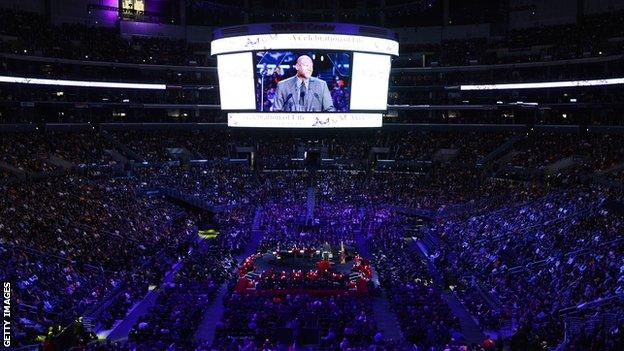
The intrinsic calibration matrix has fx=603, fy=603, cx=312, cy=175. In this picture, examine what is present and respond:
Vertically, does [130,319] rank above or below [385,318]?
above

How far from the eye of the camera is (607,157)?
38469mm

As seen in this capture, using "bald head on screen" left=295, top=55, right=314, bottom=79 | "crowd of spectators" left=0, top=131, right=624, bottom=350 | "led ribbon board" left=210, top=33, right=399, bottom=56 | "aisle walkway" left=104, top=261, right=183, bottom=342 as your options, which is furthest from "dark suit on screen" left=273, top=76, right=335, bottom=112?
"aisle walkway" left=104, top=261, right=183, bottom=342

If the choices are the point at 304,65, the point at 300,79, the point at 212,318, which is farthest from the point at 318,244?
the point at 304,65

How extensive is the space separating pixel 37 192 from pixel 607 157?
34178 millimetres

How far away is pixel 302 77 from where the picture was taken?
135ft

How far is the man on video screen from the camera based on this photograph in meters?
40.8

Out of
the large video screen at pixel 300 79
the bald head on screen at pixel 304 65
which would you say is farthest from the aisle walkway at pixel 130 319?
the bald head on screen at pixel 304 65

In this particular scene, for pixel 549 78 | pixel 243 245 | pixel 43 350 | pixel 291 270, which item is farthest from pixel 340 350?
pixel 549 78

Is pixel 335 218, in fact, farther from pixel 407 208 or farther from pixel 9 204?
pixel 9 204

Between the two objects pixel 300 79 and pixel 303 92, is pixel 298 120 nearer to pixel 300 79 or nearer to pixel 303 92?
pixel 303 92

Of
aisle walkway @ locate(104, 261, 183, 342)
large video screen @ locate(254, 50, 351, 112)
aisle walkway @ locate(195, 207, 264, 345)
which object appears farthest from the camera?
large video screen @ locate(254, 50, 351, 112)

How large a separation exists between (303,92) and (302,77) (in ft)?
3.33

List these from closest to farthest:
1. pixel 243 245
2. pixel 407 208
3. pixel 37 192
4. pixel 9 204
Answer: pixel 9 204
pixel 37 192
pixel 243 245
pixel 407 208

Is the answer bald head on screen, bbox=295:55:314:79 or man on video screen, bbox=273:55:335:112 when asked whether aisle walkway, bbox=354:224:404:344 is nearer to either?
man on video screen, bbox=273:55:335:112
